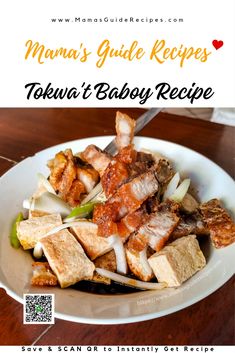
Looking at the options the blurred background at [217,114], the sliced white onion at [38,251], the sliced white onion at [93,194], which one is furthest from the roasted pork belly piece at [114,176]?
the blurred background at [217,114]

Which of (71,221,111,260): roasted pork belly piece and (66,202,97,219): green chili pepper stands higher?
(66,202,97,219): green chili pepper

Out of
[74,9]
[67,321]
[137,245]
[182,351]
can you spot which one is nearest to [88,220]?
[137,245]

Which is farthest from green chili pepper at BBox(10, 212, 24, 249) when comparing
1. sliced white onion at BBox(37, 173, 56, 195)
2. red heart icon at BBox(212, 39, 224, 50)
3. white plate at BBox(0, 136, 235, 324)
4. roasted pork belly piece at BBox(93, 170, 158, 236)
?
red heart icon at BBox(212, 39, 224, 50)

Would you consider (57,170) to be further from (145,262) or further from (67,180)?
(145,262)

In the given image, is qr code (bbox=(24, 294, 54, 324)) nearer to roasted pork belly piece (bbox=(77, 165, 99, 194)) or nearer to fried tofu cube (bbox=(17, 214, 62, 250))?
fried tofu cube (bbox=(17, 214, 62, 250))

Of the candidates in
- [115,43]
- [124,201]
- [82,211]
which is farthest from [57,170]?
[115,43]
